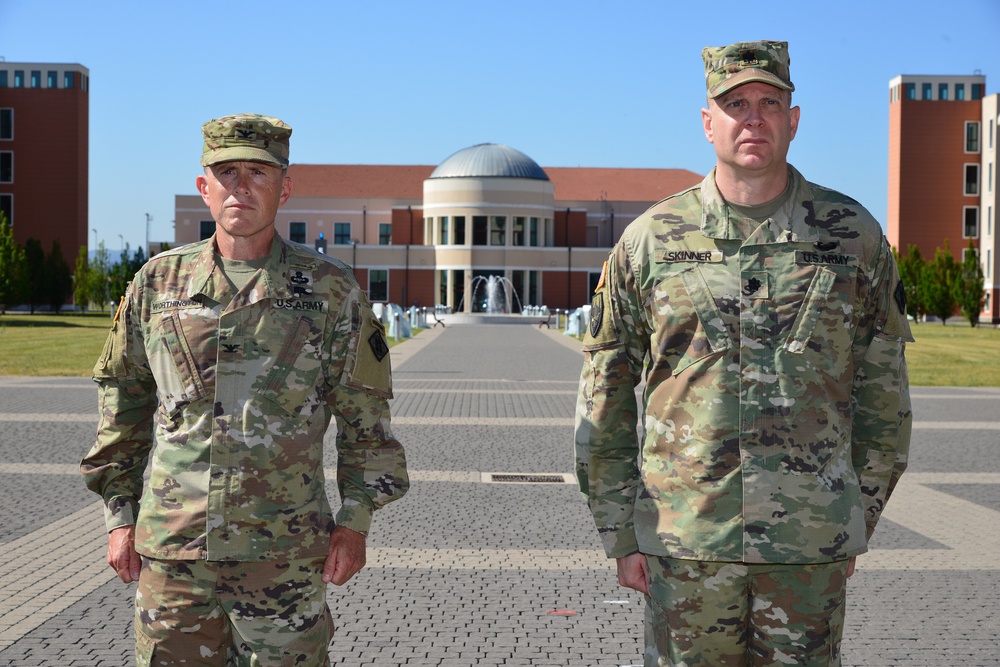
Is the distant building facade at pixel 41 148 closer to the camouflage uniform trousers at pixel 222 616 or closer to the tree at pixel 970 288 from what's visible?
the tree at pixel 970 288

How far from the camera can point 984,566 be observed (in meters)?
7.57

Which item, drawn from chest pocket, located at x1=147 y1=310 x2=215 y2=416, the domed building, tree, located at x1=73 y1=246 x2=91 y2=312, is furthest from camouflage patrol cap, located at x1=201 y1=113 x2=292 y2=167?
the domed building

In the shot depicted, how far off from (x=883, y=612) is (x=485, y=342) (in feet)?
115

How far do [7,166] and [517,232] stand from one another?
120ft

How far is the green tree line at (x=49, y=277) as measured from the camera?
55.8 metres

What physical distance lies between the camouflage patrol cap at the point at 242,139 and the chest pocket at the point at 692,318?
1232 millimetres

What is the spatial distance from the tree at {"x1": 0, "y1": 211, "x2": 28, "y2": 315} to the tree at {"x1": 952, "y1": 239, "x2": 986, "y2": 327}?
44.8 meters

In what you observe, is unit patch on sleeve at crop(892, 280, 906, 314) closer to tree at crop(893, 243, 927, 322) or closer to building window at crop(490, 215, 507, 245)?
tree at crop(893, 243, 927, 322)

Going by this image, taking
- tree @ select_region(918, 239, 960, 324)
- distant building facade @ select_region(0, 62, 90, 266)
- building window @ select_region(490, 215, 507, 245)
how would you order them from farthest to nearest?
building window @ select_region(490, 215, 507, 245) → distant building facade @ select_region(0, 62, 90, 266) → tree @ select_region(918, 239, 960, 324)

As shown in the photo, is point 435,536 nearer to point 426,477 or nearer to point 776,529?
point 426,477

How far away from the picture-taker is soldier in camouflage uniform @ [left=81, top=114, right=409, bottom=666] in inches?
138

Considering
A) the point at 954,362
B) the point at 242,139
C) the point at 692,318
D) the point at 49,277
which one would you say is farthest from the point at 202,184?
the point at 49,277

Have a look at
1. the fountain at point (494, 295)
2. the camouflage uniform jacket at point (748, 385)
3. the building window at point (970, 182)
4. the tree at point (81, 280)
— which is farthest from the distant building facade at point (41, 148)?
the camouflage uniform jacket at point (748, 385)

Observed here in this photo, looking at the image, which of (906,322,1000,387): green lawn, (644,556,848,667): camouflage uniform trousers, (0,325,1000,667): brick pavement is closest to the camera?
(644,556,848,667): camouflage uniform trousers
